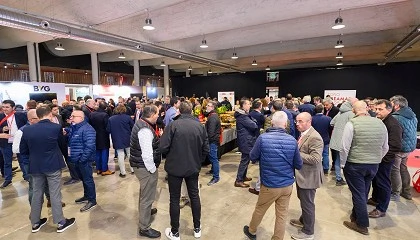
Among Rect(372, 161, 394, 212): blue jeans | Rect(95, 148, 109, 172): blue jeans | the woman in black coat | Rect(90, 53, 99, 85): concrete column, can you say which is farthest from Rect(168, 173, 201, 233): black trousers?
Rect(90, 53, 99, 85): concrete column

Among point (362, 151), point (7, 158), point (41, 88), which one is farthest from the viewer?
point (41, 88)

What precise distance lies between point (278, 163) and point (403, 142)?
2.49 metres

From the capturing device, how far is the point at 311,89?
14695 mm

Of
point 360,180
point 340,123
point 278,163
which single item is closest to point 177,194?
point 278,163

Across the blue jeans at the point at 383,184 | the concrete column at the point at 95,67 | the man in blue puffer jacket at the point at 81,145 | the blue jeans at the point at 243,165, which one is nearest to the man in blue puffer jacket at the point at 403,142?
the blue jeans at the point at 383,184

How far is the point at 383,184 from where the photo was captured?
311 centimetres

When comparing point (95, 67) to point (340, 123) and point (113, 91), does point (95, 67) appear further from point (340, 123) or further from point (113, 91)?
point (340, 123)

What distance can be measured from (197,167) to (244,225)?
3.82 ft

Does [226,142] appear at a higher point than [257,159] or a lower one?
lower

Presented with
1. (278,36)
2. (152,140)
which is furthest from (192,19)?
(152,140)

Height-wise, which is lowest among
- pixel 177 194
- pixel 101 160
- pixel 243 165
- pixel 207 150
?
pixel 101 160

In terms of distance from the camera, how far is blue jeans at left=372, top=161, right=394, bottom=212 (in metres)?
3.07

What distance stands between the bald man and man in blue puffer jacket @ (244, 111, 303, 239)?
812 millimetres

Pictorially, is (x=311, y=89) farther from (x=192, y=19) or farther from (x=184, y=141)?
(x=184, y=141)
